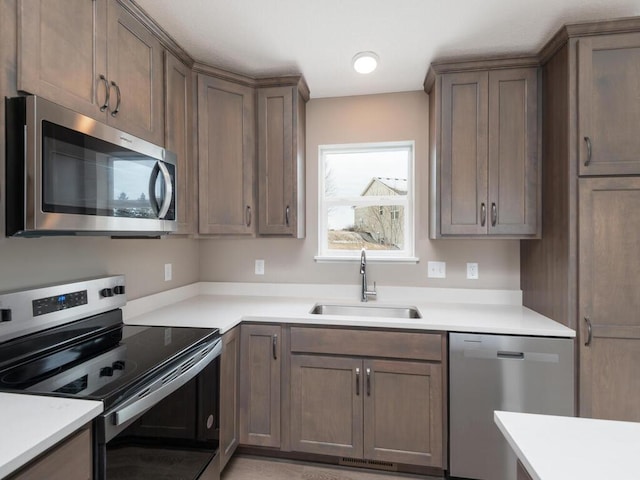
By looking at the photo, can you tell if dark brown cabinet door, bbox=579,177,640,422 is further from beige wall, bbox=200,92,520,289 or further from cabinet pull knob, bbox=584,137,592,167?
beige wall, bbox=200,92,520,289

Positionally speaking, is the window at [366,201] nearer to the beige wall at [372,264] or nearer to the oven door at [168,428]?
the beige wall at [372,264]

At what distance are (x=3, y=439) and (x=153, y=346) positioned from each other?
67cm

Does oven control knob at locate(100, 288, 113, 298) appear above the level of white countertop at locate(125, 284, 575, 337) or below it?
above

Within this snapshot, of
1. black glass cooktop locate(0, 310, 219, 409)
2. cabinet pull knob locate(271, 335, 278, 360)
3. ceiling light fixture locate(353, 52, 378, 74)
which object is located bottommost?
cabinet pull knob locate(271, 335, 278, 360)

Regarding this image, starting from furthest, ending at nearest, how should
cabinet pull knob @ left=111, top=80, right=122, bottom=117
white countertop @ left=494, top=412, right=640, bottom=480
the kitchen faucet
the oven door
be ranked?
the kitchen faucet
cabinet pull knob @ left=111, top=80, right=122, bottom=117
the oven door
white countertop @ left=494, top=412, right=640, bottom=480

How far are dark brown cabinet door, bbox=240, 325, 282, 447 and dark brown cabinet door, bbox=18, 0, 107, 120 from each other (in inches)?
52.8

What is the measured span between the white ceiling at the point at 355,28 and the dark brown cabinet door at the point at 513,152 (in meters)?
0.20

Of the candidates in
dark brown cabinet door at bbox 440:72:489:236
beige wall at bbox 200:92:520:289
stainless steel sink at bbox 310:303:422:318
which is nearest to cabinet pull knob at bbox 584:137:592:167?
dark brown cabinet door at bbox 440:72:489:236

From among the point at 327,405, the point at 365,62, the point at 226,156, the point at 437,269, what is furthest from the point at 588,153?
the point at 226,156

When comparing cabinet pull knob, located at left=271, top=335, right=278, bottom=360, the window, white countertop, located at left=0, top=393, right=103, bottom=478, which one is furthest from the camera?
the window

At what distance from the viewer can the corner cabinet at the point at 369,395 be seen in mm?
1789

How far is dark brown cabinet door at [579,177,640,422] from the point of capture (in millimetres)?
1650

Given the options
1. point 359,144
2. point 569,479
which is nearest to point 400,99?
point 359,144

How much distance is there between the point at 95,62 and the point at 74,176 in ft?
1.69
